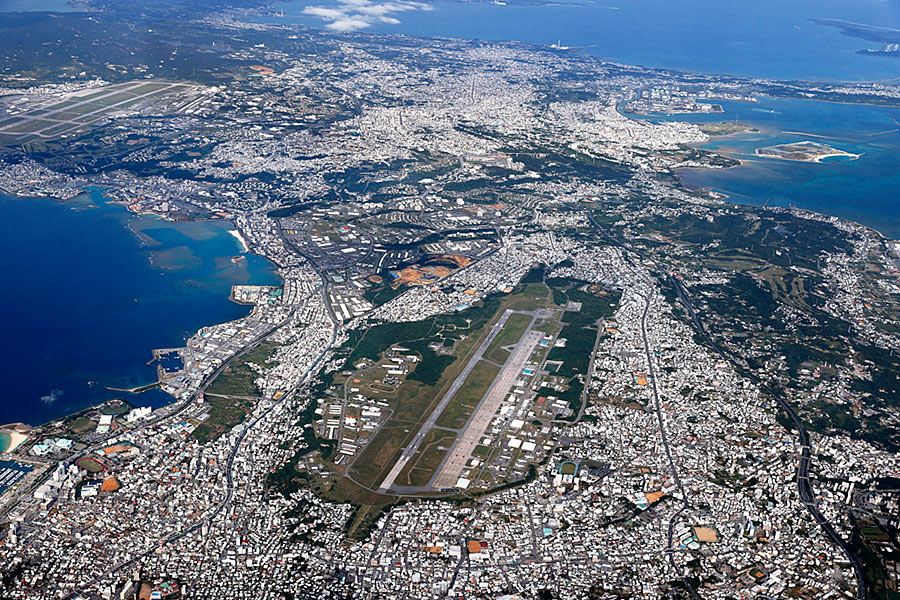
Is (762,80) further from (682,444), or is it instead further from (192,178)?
(682,444)

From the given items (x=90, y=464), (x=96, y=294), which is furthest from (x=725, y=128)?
(x=90, y=464)

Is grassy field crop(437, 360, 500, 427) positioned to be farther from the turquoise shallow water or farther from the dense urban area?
the turquoise shallow water

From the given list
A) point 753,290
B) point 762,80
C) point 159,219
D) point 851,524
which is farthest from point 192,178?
point 762,80

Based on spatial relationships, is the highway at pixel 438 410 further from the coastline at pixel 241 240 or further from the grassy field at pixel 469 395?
the coastline at pixel 241 240

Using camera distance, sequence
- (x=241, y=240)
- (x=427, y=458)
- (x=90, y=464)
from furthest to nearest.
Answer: (x=241, y=240), (x=427, y=458), (x=90, y=464)

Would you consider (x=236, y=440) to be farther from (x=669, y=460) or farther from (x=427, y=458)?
(x=669, y=460)

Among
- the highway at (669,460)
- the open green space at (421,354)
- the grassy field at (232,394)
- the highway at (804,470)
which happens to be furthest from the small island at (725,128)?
the grassy field at (232,394)
